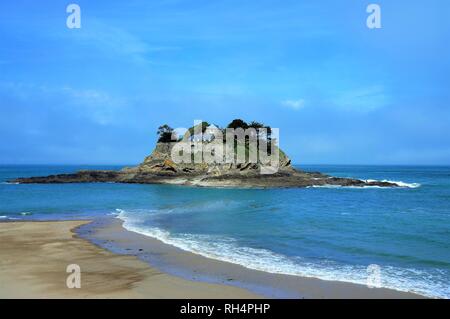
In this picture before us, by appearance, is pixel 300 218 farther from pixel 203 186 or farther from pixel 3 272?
pixel 203 186

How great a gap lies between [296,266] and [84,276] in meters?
7.28

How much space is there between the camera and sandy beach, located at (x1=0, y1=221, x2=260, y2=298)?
12.4 metres

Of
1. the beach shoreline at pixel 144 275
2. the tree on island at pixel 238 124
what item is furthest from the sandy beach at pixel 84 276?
the tree on island at pixel 238 124

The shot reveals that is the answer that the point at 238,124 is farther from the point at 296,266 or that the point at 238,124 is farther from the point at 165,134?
the point at 296,266

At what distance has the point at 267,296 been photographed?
12320 millimetres

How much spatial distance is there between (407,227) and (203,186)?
149 feet

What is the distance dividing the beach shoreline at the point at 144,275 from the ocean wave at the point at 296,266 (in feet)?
1.89

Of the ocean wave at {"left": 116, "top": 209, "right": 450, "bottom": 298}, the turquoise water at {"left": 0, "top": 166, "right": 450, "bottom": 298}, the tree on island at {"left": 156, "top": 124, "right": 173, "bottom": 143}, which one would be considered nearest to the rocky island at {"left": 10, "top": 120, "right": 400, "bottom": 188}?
the tree on island at {"left": 156, "top": 124, "right": 173, "bottom": 143}

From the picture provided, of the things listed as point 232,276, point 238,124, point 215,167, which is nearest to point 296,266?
point 232,276

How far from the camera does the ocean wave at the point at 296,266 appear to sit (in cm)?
1352

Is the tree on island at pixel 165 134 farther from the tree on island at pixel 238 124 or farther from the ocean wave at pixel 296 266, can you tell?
the ocean wave at pixel 296 266
